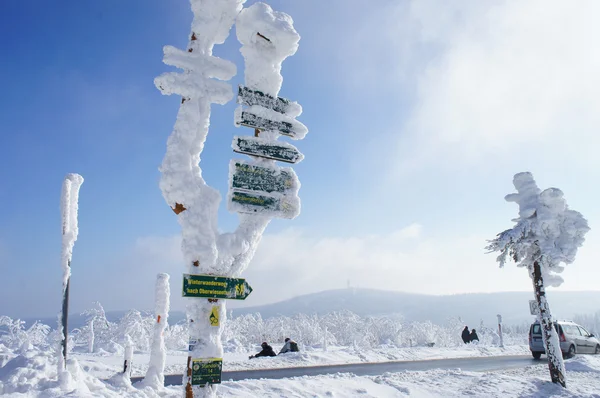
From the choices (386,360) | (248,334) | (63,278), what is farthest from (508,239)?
(248,334)

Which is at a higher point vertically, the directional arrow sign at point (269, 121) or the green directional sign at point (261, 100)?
the green directional sign at point (261, 100)

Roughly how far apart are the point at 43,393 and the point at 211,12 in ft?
21.0

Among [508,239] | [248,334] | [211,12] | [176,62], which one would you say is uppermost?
[211,12]

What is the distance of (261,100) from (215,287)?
2.98 meters

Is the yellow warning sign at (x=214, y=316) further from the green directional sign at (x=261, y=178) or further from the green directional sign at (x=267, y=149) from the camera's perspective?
the green directional sign at (x=267, y=149)

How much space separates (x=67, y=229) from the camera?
24.3 feet

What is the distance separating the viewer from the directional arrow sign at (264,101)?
20.5ft

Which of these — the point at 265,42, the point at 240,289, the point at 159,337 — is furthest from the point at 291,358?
the point at 265,42

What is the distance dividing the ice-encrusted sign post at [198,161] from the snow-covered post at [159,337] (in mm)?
4477

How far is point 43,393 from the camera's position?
19.9 feet

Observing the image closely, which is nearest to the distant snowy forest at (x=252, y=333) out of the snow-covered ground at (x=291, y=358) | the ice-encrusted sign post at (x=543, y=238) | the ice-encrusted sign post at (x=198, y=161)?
the snow-covered ground at (x=291, y=358)

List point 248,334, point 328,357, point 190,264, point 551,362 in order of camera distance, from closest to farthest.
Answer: point 190,264
point 551,362
point 328,357
point 248,334

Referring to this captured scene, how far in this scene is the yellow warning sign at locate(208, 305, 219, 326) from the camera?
5488 millimetres

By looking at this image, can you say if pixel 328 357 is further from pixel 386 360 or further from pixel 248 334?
pixel 248 334
